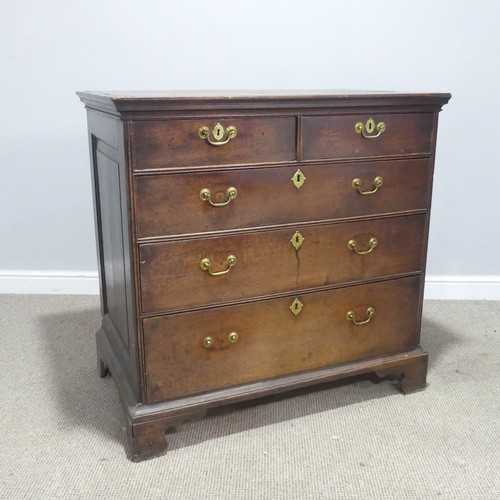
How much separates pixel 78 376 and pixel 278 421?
2.31 ft

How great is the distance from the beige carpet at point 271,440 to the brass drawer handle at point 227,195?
67 cm

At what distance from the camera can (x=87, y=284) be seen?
106 inches

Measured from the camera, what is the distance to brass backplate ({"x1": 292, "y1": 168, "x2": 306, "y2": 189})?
159 cm

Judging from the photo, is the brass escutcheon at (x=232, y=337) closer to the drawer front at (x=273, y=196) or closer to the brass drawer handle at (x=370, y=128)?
the drawer front at (x=273, y=196)

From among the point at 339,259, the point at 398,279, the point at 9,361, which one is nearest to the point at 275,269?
the point at 339,259

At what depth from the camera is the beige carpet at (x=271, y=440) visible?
1.50 m

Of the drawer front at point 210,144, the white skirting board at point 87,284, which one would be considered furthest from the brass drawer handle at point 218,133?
the white skirting board at point 87,284

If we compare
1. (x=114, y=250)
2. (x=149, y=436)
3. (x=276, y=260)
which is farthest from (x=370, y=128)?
(x=149, y=436)

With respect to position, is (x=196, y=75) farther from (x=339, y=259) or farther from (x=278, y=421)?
(x=278, y=421)

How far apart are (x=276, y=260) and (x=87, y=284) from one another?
132cm

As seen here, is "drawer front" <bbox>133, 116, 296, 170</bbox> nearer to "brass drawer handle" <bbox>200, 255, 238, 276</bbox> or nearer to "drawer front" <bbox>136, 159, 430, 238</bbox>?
"drawer front" <bbox>136, 159, 430, 238</bbox>

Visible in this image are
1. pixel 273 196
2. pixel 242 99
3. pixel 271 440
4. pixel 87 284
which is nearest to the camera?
pixel 242 99

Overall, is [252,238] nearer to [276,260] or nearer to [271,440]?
[276,260]

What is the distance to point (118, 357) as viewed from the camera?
1803 millimetres
